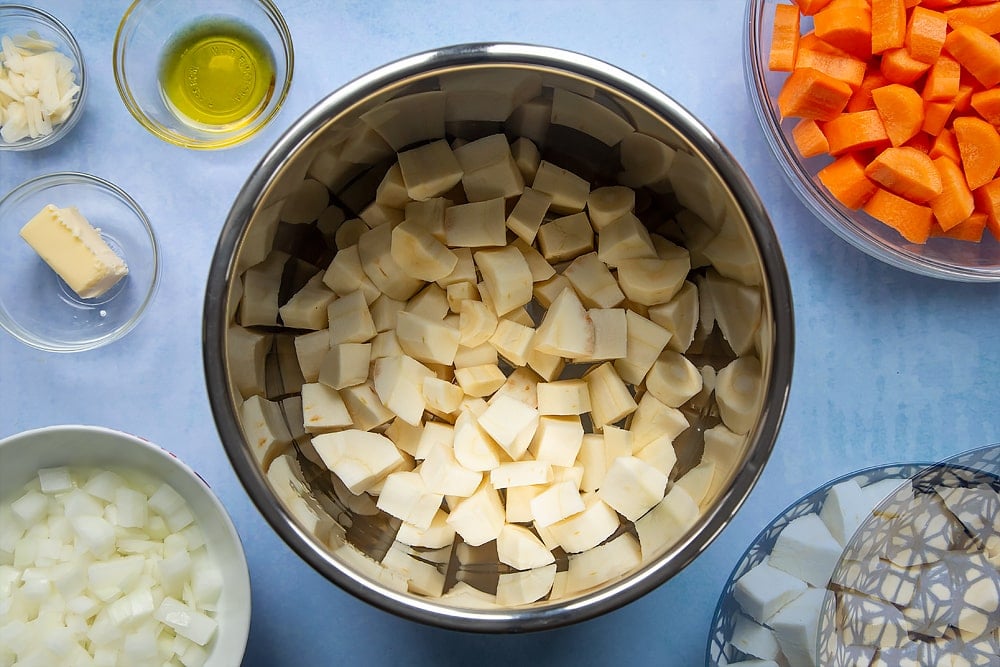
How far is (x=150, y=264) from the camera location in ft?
4.48

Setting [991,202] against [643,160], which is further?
[991,202]

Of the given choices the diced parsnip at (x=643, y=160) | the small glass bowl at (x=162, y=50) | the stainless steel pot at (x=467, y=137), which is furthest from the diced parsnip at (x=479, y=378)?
the small glass bowl at (x=162, y=50)

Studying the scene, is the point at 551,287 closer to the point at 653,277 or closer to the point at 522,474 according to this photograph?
the point at 653,277

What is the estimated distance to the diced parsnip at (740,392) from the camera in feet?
3.43

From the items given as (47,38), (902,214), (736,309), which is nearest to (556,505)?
(736,309)

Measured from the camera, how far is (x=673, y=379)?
3.92 feet

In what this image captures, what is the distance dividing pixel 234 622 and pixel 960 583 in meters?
0.97

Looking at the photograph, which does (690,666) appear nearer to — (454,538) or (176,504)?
(454,538)

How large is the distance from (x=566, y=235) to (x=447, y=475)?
39 centimetres

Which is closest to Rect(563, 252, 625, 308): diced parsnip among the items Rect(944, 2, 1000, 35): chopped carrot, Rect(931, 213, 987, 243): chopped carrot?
Rect(931, 213, 987, 243): chopped carrot

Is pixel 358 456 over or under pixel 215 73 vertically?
under

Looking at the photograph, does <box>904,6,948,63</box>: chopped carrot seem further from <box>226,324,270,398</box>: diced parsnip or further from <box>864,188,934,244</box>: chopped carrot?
<box>226,324,270,398</box>: diced parsnip

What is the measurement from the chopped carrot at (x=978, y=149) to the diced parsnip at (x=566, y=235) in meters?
0.57

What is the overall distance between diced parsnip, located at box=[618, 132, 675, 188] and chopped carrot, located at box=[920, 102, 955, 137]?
44 centimetres
